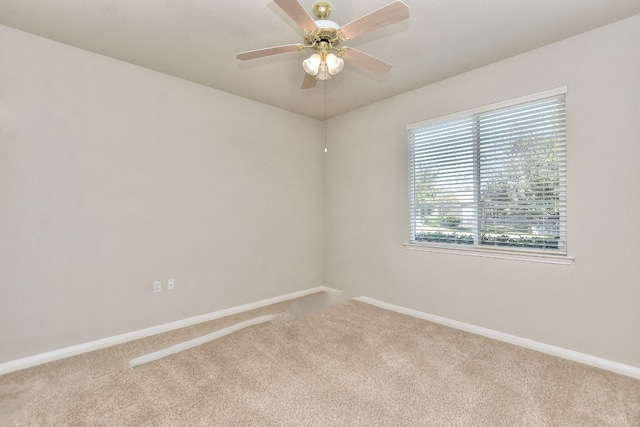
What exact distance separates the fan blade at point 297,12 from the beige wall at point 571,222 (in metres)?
2.05

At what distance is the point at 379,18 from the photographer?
5.32 ft

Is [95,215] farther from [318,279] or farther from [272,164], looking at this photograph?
[318,279]

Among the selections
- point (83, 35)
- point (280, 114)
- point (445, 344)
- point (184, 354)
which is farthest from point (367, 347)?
point (83, 35)

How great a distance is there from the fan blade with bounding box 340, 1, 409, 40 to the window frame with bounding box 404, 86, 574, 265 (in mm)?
1749

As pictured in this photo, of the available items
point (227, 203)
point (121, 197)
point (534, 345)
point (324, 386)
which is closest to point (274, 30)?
point (227, 203)

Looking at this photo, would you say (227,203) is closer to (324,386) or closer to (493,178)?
(324,386)

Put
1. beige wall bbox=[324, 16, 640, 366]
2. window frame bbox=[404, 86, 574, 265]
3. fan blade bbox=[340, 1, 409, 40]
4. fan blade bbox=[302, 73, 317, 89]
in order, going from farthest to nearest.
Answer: window frame bbox=[404, 86, 574, 265]
fan blade bbox=[302, 73, 317, 89]
beige wall bbox=[324, 16, 640, 366]
fan blade bbox=[340, 1, 409, 40]

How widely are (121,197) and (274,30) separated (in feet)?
6.75

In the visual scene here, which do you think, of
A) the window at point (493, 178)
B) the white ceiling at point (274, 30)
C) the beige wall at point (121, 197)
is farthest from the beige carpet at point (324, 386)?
the white ceiling at point (274, 30)

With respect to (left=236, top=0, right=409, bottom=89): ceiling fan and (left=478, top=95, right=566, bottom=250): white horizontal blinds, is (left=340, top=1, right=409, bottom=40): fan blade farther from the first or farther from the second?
(left=478, top=95, right=566, bottom=250): white horizontal blinds

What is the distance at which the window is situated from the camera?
8.43 feet

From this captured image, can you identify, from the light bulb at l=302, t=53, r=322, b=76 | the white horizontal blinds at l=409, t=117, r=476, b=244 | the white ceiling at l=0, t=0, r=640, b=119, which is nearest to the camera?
the light bulb at l=302, t=53, r=322, b=76

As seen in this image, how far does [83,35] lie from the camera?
2422 mm

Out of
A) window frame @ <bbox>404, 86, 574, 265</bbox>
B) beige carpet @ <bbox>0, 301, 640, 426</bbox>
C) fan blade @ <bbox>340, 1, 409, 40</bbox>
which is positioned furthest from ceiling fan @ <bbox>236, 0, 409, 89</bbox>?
beige carpet @ <bbox>0, 301, 640, 426</bbox>
